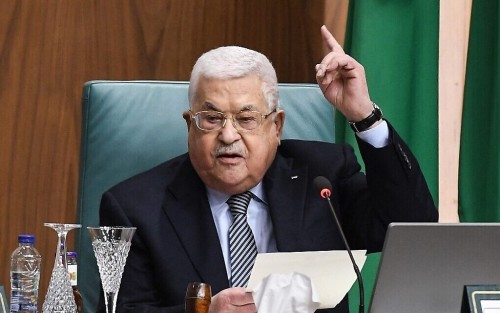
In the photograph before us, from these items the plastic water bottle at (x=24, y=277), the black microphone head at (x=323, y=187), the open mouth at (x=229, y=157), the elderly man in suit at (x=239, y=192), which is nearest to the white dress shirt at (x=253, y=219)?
the elderly man in suit at (x=239, y=192)

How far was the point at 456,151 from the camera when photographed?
3.20 meters

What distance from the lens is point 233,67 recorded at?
246 cm

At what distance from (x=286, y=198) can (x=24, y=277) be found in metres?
0.72

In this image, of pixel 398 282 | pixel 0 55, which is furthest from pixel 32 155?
pixel 398 282

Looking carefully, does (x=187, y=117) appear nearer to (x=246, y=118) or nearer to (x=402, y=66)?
(x=246, y=118)

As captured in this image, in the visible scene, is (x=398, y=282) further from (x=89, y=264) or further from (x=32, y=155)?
(x=32, y=155)

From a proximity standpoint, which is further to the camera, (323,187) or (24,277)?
(24,277)

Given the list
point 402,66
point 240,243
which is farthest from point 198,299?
point 402,66

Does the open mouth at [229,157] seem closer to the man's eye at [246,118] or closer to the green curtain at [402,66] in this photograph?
the man's eye at [246,118]

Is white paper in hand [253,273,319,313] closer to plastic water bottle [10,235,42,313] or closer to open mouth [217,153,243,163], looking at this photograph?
plastic water bottle [10,235,42,313]

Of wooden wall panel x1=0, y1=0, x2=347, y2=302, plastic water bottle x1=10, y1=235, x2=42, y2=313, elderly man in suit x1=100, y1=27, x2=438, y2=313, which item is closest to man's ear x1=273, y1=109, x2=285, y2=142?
elderly man in suit x1=100, y1=27, x2=438, y2=313

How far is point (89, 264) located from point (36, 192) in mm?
1027

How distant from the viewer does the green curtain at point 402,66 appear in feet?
9.91

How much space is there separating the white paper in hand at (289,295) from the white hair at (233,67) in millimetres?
867
